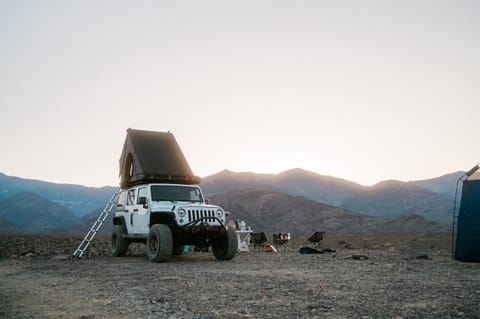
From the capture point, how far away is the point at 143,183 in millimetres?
14875

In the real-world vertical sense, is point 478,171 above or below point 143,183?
above

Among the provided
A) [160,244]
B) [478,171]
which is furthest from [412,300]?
[478,171]

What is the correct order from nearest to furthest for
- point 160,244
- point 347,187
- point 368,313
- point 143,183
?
point 368,313 → point 160,244 → point 143,183 → point 347,187

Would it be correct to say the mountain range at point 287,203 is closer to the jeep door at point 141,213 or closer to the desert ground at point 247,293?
the jeep door at point 141,213

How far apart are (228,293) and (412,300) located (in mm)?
2679

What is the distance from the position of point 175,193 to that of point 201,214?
5.06ft

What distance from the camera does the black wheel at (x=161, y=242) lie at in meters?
12.4

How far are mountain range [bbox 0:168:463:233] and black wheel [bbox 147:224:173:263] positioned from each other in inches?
1886

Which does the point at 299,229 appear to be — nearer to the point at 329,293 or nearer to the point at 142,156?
the point at 142,156

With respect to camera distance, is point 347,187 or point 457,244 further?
point 347,187

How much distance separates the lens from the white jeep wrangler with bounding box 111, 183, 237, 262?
12804mm

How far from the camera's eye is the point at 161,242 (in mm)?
12383

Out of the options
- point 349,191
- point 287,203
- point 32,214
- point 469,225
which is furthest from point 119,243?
point 349,191

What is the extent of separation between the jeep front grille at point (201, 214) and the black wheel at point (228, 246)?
2.43ft
